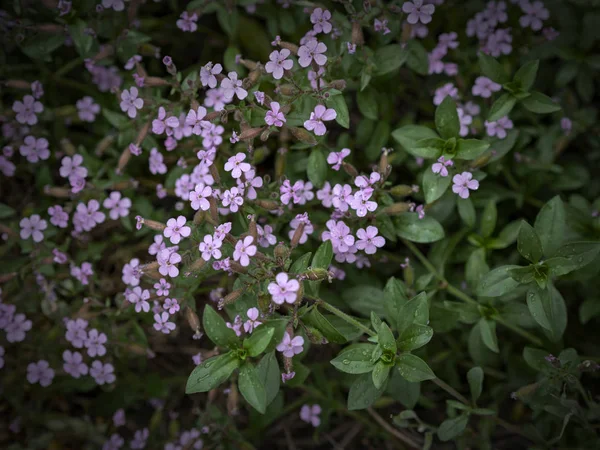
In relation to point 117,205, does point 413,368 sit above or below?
above

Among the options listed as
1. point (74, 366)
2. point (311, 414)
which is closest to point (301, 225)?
point (311, 414)

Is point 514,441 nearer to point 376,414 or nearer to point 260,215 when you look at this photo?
point 376,414

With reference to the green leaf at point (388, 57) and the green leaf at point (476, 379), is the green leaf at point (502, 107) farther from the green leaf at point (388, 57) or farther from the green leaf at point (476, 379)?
the green leaf at point (476, 379)

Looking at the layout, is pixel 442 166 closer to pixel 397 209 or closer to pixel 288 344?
pixel 397 209

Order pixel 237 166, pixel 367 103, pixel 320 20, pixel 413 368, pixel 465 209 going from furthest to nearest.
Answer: pixel 367 103 < pixel 465 209 < pixel 320 20 < pixel 237 166 < pixel 413 368

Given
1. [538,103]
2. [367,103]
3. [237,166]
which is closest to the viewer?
[237,166]

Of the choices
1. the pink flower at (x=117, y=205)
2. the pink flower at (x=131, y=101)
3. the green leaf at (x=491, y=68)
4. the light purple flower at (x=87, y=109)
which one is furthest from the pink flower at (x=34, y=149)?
the green leaf at (x=491, y=68)

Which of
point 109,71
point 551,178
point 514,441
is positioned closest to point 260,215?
point 109,71
